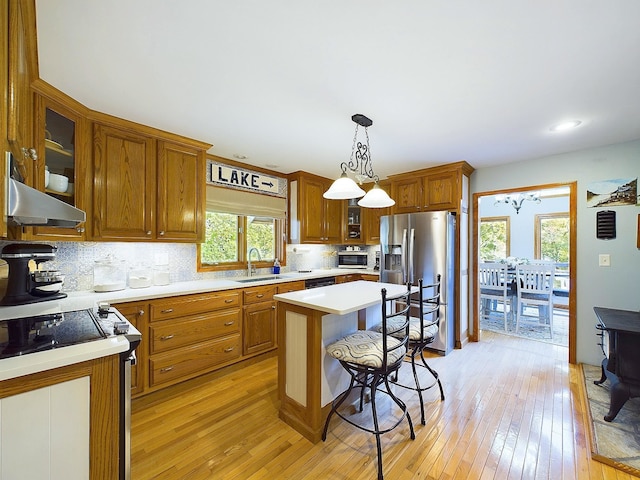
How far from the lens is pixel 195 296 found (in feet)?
8.40

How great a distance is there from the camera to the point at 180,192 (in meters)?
2.75

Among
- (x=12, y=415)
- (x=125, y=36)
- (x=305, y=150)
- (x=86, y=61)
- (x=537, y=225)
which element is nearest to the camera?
(x=12, y=415)

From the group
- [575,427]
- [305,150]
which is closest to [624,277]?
[575,427]

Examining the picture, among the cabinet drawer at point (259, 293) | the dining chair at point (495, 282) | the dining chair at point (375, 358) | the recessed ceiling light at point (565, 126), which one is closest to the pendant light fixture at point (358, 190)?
the dining chair at point (375, 358)

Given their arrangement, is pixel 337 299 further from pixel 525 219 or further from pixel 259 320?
pixel 525 219

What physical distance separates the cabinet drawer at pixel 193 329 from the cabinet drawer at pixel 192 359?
6 centimetres

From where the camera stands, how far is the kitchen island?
1.84m

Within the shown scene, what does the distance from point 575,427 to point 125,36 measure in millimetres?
3721

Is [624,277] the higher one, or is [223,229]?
[223,229]

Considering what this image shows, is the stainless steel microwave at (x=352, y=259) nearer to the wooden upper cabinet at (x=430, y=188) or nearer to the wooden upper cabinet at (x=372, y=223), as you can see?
the wooden upper cabinet at (x=372, y=223)

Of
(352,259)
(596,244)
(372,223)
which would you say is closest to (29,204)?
(372,223)

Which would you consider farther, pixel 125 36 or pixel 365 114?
pixel 365 114

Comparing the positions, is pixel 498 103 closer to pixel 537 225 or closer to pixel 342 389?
pixel 342 389

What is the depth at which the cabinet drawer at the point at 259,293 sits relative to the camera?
2964 millimetres
